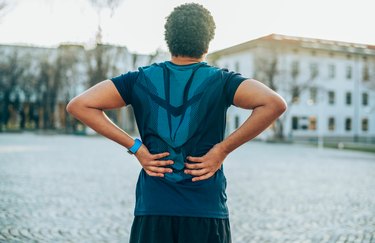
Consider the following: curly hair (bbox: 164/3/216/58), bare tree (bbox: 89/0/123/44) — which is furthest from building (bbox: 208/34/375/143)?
curly hair (bbox: 164/3/216/58)

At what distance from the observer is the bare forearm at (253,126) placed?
2.40m

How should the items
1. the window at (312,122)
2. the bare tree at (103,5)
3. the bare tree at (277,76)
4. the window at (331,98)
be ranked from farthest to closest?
1. the window at (331,98)
2. the window at (312,122)
3. the bare tree at (277,76)
4. the bare tree at (103,5)

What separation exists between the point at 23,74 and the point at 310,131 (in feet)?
132

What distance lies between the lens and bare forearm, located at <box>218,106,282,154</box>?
240 cm

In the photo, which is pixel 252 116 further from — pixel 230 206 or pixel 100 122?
pixel 230 206

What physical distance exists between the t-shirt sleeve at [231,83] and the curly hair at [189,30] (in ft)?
0.71

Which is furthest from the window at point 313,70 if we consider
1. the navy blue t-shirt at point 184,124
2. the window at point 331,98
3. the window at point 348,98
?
the navy blue t-shirt at point 184,124

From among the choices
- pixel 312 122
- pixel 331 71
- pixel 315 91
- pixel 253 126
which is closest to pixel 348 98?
pixel 331 71

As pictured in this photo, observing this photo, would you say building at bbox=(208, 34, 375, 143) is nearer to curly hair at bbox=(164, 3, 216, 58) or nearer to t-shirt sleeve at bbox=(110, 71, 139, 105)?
curly hair at bbox=(164, 3, 216, 58)

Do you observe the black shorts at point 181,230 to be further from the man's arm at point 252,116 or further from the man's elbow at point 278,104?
the man's elbow at point 278,104

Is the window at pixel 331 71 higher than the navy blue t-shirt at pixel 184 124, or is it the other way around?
the window at pixel 331 71

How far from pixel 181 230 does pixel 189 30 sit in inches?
40.6

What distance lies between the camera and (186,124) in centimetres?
239

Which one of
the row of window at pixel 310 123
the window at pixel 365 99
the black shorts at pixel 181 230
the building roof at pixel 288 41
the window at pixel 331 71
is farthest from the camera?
the window at pixel 365 99
